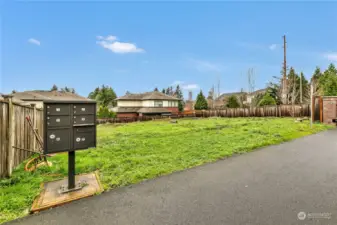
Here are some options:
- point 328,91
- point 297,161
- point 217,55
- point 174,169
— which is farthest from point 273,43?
point 174,169

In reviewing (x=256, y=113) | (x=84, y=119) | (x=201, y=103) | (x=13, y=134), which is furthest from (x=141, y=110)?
(x=84, y=119)

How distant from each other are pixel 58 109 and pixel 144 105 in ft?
100

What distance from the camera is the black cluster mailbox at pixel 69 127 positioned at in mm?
2637

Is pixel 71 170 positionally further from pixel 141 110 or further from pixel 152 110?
pixel 141 110

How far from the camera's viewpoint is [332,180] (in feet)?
10.3

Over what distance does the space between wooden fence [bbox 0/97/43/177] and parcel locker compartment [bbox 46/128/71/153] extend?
1475mm

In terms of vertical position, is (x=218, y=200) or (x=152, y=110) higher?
(x=152, y=110)

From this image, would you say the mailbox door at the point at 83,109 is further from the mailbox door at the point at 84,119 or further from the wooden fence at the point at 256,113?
the wooden fence at the point at 256,113

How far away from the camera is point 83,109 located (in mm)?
2922

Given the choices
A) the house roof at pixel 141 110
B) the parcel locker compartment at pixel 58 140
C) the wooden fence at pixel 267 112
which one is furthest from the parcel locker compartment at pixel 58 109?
the house roof at pixel 141 110

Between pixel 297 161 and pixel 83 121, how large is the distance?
5077 mm

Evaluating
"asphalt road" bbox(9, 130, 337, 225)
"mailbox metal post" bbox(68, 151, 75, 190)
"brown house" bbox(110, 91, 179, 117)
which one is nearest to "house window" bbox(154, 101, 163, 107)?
"brown house" bbox(110, 91, 179, 117)

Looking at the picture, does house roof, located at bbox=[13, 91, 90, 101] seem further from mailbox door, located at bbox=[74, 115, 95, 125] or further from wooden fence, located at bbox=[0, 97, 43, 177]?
mailbox door, located at bbox=[74, 115, 95, 125]

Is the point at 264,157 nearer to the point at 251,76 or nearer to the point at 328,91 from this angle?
the point at 328,91
